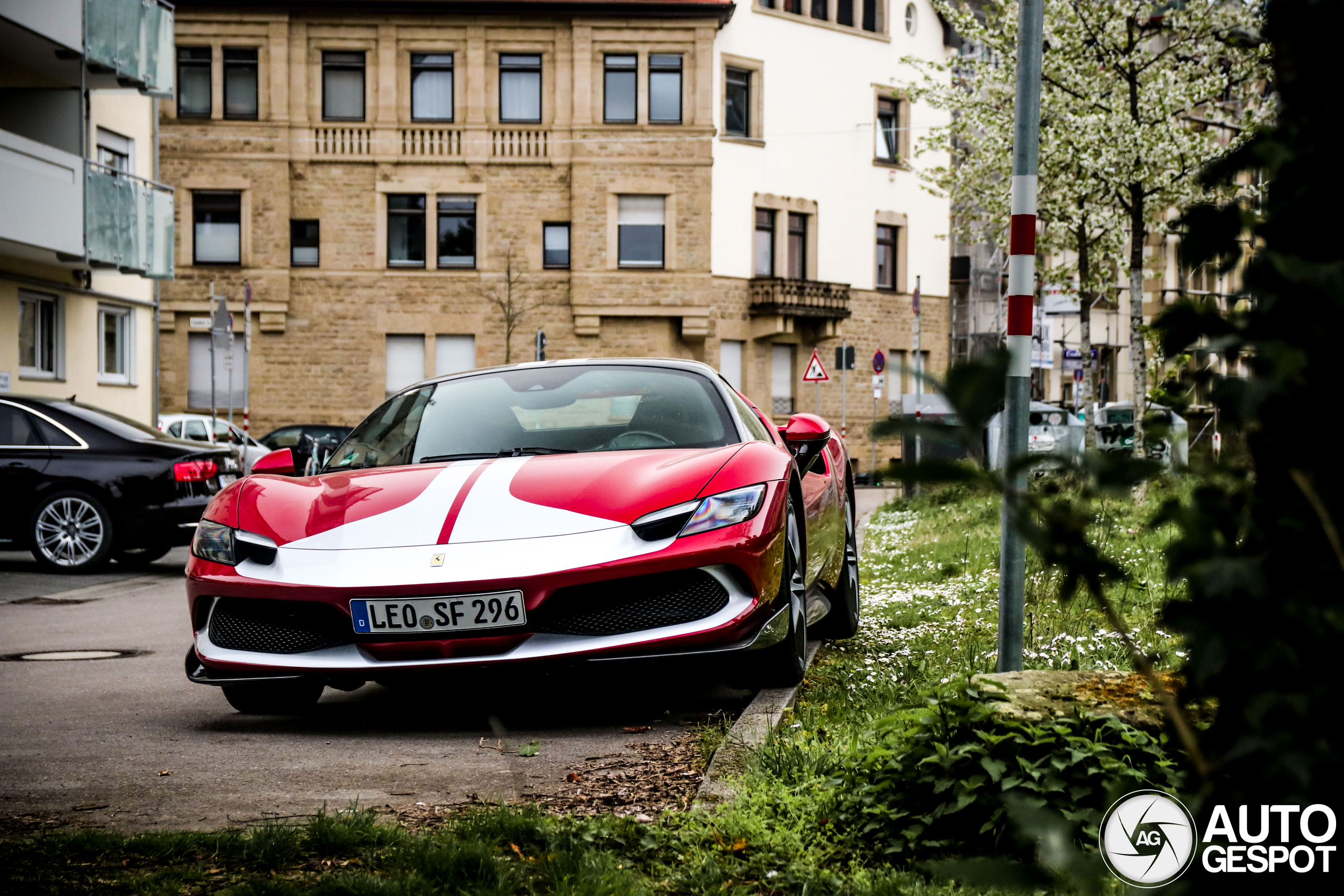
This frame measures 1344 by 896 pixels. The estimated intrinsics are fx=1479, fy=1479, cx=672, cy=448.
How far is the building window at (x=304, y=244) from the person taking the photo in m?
39.8

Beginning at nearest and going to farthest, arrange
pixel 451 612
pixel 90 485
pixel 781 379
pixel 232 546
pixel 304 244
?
pixel 451 612
pixel 232 546
pixel 90 485
pixel 304 244
pixel 781 379

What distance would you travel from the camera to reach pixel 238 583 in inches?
211

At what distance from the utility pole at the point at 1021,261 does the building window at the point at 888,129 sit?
39910 millimetres

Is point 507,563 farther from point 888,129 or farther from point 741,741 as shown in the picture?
point 888,129

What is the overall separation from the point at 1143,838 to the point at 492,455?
398cm

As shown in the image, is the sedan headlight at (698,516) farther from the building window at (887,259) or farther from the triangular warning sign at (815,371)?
the building window at (887,259)

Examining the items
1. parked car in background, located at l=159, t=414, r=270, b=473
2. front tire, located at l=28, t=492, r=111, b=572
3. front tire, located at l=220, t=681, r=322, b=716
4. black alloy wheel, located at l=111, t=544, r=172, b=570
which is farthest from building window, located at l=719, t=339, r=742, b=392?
front tire, located at l=220, t=681, r=322, b=716

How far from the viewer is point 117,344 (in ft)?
86.1

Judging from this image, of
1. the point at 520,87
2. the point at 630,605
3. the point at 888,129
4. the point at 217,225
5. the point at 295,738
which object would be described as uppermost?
the point at 520,87

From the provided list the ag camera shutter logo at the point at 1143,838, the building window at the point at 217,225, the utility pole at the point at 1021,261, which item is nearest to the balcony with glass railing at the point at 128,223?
the building window at the point at 217,225

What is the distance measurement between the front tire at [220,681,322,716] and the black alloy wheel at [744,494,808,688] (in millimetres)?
1694

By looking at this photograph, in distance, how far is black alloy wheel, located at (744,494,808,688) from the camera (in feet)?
18.1

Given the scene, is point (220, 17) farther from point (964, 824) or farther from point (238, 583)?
point (964, 824)

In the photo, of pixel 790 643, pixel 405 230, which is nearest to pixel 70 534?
pixel 790 643
